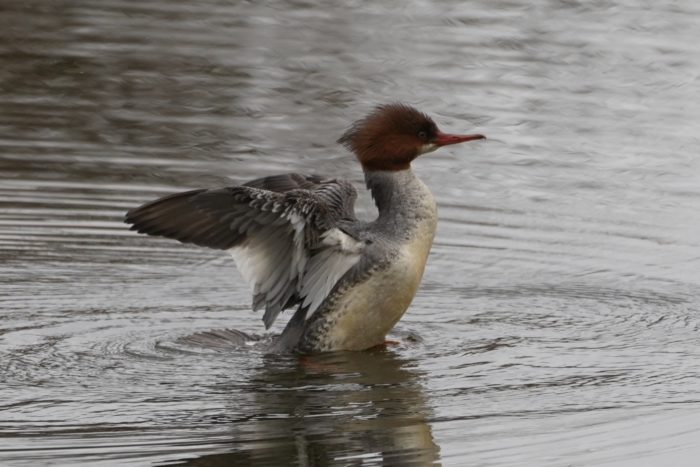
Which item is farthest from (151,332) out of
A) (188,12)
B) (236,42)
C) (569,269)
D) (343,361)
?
(188,12)

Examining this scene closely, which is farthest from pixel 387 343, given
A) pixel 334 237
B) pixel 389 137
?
pixel 389 137

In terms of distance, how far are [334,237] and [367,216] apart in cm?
249

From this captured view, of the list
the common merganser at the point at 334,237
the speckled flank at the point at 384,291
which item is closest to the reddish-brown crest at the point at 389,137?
the common merganser at the point at 334,237

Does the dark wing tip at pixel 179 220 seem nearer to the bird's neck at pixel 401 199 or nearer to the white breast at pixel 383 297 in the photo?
the white breast at pixel 383 297

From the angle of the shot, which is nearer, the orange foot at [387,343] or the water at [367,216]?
the water at [367,216]

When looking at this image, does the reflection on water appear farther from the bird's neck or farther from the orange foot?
the bird's neck

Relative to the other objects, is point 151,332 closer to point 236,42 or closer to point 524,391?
point 524,391

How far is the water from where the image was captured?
22.0ft

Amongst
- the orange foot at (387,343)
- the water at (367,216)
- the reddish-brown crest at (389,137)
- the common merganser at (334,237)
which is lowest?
the orange foot at (387,343)

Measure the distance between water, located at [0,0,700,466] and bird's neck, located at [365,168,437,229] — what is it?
630mm

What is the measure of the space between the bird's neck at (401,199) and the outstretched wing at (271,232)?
0.20 metres

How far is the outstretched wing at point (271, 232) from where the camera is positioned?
763cm

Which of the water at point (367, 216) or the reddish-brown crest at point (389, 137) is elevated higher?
the reddish-brown crest at point (389, 137)

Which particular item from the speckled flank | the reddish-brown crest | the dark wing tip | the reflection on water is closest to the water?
the reflection on water
